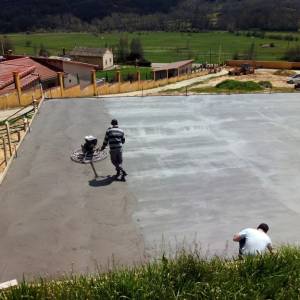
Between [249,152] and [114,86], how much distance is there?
2102 centimetres

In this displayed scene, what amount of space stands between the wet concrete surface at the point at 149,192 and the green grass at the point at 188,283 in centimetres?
94

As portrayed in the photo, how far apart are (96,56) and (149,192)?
2211 inches

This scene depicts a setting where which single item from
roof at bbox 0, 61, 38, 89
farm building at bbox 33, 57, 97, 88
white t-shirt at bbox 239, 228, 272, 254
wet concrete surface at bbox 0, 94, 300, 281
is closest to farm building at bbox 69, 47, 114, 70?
farm building at bbox 33, 57, 97, 88

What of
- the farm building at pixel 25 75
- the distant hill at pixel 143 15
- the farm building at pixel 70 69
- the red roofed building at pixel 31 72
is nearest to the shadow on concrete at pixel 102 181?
the farm building at pixel 25 75

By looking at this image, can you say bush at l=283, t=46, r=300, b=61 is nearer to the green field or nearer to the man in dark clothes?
the green field

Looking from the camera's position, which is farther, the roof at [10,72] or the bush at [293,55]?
the bush at [293,55]

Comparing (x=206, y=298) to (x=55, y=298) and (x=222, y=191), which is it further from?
(x=222, y=191)

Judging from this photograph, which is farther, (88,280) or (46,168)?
(46,168)

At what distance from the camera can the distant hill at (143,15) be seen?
392 feet

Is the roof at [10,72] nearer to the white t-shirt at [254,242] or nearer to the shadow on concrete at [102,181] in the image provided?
the shadow on concrete at [102,181]

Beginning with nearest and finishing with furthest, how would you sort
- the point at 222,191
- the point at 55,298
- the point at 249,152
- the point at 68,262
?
the point at 55,298 → the point at 68,262 → the point at 222,191 → the point at 249,152

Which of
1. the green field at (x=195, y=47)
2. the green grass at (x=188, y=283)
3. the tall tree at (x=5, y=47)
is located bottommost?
the green field at (x=195, y=47)

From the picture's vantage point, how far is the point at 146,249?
5.57m

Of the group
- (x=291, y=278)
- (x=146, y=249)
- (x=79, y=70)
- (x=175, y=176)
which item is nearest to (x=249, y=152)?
(x=175, y=176)
